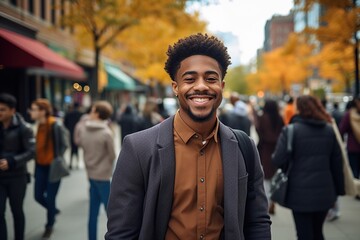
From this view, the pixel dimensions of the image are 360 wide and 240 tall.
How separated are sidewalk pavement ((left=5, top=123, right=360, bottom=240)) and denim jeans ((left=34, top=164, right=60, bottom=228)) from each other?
0.29 m

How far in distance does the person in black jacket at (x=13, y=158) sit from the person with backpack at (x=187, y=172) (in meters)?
2.92

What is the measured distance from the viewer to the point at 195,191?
2154 millimetres

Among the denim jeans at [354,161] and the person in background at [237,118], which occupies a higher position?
the person in background at [237,118]

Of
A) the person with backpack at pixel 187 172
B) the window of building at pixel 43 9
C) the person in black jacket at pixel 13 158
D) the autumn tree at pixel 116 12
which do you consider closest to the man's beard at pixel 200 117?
the person with backpack at pixel 187 172

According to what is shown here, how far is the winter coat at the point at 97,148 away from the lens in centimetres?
537

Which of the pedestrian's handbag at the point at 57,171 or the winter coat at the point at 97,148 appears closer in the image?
the winter coat at the point at 97,148

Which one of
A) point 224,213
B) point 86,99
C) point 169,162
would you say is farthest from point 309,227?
point 86,99

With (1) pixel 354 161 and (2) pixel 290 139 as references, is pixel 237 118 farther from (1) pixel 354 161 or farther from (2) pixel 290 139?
(2) pixel 290 139

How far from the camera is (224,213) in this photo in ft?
7.03

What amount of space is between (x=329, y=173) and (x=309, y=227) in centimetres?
63

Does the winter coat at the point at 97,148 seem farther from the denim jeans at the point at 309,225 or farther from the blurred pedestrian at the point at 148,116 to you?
the blurred pedestrian at the point at 148,116

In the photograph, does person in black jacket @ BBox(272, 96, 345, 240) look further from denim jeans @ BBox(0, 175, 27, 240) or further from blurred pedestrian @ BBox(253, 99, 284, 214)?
denim jeans @ BBox(0, 175, 27, 240)

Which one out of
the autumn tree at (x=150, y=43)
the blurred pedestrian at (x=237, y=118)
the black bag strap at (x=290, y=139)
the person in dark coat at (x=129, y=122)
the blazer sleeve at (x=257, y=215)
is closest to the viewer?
the blazer sleeve at (x=257, y=215)

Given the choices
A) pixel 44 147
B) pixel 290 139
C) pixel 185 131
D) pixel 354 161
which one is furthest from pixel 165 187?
pixel 354 161
